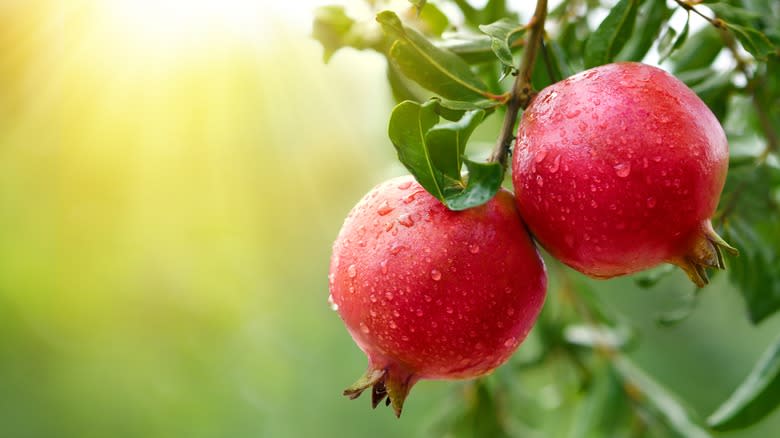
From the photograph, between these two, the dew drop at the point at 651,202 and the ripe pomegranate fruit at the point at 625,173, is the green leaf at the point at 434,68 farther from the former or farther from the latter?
the dew drop at the point at 651,202

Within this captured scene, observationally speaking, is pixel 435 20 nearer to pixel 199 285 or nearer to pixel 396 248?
pixel 396 248

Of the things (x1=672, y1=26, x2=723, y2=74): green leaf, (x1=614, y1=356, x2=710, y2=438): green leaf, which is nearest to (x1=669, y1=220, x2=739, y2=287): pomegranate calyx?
(x1=672, y1=26, x2=723, y2=74): green leaf

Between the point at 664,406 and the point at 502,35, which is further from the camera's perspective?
the point at 664,406

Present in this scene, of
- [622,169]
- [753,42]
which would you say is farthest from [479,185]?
[753,42]

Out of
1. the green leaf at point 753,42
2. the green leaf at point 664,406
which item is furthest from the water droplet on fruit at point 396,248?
the green leaf at point 664,406

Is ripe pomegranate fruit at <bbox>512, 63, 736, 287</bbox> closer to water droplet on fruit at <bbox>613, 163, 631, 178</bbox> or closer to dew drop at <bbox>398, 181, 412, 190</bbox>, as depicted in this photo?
water droplet on fruit at <bbox>613, 163, 631, 178</bbox>

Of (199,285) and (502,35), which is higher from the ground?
(502,35)

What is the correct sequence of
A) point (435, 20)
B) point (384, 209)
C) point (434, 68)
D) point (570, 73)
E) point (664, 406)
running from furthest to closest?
point (664, 406) → point (435, 20) → point (570, 73) → point (434, 68) → point (384, 209)
